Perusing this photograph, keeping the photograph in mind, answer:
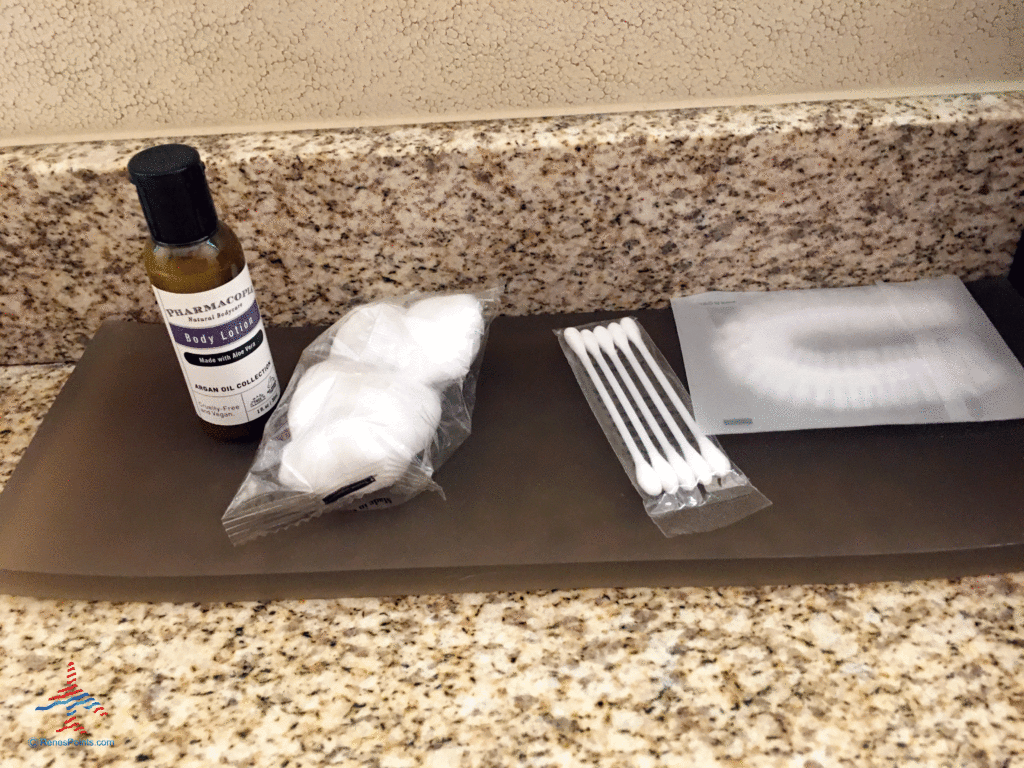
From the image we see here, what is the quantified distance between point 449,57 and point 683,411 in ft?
1.03

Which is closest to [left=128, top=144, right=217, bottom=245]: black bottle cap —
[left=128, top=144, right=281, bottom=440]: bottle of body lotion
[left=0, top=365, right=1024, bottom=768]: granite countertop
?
[left=128, top=144, right=281, bottom=440]: bottle of body lotion

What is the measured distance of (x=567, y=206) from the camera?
620mm

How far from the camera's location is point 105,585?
0.51 m

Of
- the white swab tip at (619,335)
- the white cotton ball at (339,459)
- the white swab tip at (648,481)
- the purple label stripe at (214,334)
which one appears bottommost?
the white swab tip at (648,481)

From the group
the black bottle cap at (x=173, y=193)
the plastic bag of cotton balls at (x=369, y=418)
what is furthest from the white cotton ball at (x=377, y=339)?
the black bottle cap at (x=173, y=193)

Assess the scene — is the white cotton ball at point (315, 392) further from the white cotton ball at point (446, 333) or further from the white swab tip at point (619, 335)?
the white swab tip at point (619, 335)

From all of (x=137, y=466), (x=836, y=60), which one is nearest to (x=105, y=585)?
(x=137, y=466)

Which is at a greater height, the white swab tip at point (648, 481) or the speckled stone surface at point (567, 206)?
the speckled stone surface at point (567, 206)

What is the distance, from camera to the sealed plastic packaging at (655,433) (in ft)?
1.72

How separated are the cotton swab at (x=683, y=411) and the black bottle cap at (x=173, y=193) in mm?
329

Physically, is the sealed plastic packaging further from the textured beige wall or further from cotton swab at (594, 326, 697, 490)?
the textured beige wall

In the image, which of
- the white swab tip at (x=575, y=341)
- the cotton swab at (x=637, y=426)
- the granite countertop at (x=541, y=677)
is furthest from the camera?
the white swab tip at (x=575, y=341)

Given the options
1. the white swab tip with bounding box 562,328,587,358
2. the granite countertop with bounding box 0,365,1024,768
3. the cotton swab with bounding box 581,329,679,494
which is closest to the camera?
the granite countertop with bounding box 0,365,1024,768

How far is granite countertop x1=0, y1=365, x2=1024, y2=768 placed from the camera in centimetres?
43
